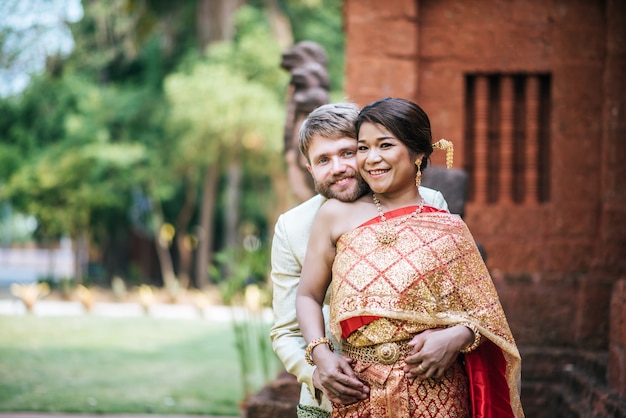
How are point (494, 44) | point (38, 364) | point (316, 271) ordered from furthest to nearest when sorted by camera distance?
1. point (38, 364)
2. point (494, 44)
3. point (316, 271)

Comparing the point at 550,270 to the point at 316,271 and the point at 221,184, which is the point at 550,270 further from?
the point at 221,184

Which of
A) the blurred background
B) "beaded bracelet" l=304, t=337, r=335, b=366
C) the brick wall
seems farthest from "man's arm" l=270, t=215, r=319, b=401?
the blurred background

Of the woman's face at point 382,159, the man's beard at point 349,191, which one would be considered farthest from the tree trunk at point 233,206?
the woman's face at point 382,159

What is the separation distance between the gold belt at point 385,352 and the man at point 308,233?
0.18 feet

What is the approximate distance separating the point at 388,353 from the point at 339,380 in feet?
0.52

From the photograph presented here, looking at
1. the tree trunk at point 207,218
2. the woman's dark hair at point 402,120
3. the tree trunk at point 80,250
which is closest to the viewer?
the woman's dark hair at point 402,120

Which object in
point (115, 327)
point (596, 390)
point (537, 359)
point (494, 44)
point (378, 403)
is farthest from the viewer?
point (115, 327)

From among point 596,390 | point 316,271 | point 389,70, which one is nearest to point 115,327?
point 389,70

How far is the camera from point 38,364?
9250 millimetres

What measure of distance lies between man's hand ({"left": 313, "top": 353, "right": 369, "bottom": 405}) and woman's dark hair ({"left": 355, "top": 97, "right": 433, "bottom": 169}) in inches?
26.0

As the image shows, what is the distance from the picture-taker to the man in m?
2.29

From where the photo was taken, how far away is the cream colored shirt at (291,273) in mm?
2555

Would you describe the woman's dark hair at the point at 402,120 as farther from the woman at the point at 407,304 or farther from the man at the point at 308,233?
the man at the point at 308,233

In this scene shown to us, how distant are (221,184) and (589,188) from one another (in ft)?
54.2
